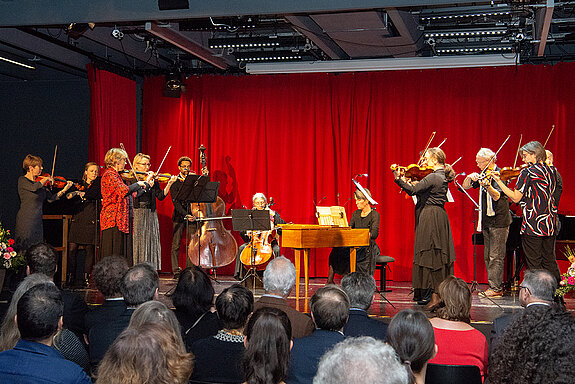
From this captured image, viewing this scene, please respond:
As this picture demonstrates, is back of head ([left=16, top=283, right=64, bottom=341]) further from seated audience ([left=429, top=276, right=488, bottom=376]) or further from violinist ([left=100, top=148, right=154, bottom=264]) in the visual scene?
violinist ([left=100, top=148, right=154, bottom=264])

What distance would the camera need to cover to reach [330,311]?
3.29 meters

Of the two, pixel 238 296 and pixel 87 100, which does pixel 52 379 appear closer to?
pixel 238 296

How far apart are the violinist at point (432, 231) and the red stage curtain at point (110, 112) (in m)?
4.92

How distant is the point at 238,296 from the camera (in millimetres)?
3281

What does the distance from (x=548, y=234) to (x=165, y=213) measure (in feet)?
20.6

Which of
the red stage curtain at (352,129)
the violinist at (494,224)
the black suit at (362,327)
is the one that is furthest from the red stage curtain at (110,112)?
the black suit at (362,327)

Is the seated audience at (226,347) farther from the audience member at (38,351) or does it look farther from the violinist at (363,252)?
the violinist at (363,252)

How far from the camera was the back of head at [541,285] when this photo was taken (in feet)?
12.9

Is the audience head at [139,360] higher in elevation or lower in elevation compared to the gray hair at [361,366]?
lower

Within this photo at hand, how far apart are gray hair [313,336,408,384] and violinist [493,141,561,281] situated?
570cm

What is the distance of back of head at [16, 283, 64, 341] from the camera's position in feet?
8.29

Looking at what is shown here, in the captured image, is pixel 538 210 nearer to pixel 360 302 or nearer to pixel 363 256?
pixel 363 256

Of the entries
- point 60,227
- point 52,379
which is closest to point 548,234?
point 52,379

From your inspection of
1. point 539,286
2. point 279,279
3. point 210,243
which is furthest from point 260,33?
point 539,286
